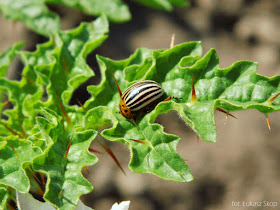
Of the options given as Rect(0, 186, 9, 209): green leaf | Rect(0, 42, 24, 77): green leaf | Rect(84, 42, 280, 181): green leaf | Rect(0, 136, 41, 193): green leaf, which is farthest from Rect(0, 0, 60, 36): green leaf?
Rect(0, 186, 9, 209): green leaf

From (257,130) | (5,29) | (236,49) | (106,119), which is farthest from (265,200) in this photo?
(5,29)

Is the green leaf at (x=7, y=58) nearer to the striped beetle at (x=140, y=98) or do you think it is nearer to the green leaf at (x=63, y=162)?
Answer: the green leaf at (x=63, y=162)

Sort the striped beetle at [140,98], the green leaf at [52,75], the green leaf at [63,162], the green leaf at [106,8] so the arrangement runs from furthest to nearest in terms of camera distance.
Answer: the green leaf at [106,8] < the green leaf at [52,75] < the striped beetle at [140,98] < the green leaf at [63,162]

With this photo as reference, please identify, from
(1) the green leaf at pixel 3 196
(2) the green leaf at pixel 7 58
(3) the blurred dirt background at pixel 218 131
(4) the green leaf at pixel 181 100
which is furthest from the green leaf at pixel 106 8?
(1) the green leaf at pixel 3 196

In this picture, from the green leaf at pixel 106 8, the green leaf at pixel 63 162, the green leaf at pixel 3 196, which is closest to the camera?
the green leaf at pixel 63 162

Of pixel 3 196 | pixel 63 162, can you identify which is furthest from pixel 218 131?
pixel 3 196

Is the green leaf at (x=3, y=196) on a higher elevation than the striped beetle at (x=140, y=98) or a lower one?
lower

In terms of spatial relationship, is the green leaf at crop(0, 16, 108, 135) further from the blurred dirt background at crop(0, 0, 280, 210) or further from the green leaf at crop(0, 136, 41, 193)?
the blurred dirt background at crop(0, 0, 280, 210)
